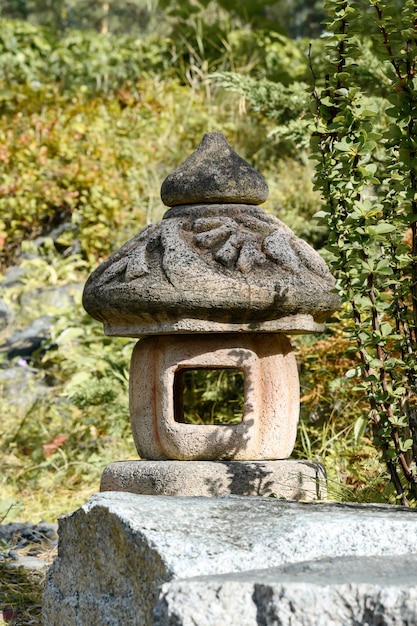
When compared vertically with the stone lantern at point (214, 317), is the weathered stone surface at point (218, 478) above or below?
below

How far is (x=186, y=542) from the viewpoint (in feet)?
7.22

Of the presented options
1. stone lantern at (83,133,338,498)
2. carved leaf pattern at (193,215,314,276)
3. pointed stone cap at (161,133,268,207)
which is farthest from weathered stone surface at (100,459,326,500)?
pointed stone cap at (161,133,268,207)

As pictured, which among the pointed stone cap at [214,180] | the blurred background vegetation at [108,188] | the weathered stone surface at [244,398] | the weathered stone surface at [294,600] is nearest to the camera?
the weathered stone surface at [294,600]

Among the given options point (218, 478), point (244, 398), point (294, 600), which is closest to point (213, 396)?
point (244, 398)

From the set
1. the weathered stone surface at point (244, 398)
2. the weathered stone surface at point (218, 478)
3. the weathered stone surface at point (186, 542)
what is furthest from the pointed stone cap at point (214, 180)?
the weathered stone surface at point (186, 542)

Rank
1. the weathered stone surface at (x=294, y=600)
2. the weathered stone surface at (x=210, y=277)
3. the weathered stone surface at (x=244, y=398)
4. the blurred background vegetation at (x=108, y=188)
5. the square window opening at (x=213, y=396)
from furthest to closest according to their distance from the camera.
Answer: the square window opening at (x=213, y=396)
the blurred background vegetation at (x=108, y=188)
the weathered stone surface at (x=244, y=398)
the weathered stone surface at (x=210, y=277)
the weathered stone surface at (x=294, y=600)

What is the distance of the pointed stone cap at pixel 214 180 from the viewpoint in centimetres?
365

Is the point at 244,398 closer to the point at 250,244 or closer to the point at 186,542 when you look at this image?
the point at 250,244

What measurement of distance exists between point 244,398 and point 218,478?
1.22ft

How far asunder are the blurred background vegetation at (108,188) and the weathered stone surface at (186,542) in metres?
0.67

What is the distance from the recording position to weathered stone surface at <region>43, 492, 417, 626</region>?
2148 millimetres

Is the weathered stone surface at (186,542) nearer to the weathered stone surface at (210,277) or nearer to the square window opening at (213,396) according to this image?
the weathered stone surface at (210,277)

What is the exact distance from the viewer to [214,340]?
→ 3521mm

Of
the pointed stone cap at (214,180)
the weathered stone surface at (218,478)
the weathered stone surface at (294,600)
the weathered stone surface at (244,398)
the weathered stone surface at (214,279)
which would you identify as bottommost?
the weathered stone surface at (218,478)
